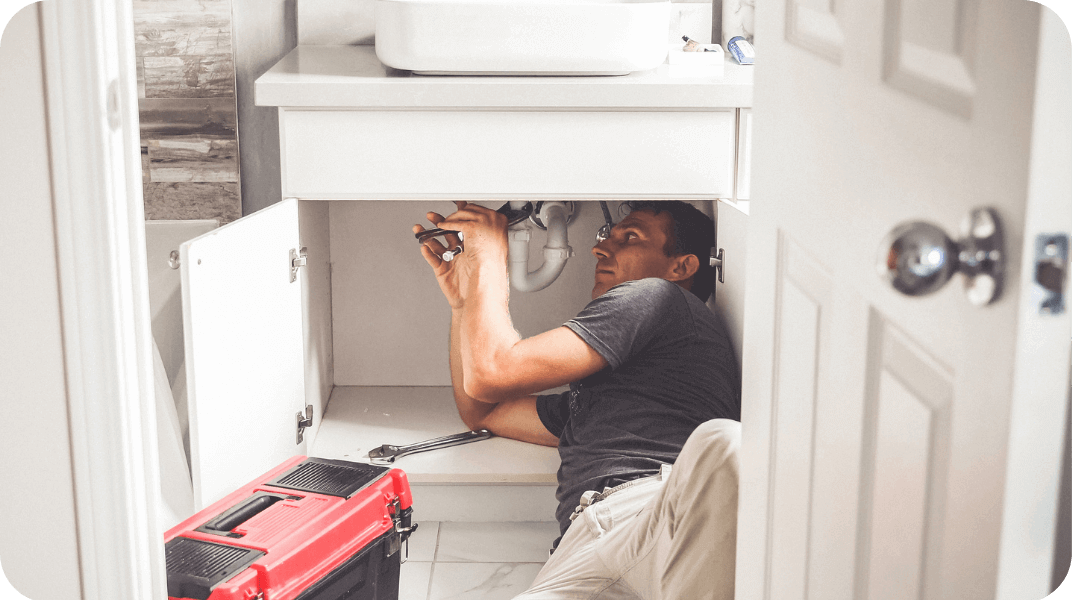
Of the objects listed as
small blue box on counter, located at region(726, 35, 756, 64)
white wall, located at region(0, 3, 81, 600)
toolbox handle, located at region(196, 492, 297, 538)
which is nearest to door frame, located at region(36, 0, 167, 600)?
white wall, located at region(0, 3, 81, 600)

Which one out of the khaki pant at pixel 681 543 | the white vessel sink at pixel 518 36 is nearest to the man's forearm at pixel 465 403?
the white vessel sink at pixel 518 36

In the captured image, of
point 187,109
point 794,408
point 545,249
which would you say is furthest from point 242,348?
point 794,408

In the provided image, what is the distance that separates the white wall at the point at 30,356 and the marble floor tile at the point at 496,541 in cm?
114

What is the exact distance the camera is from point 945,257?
485 mm

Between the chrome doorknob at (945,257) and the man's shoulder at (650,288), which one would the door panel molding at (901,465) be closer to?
the chrome doorknob at (945,257)

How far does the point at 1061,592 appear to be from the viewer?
465 mm

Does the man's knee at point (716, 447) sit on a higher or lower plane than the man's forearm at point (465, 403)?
higher

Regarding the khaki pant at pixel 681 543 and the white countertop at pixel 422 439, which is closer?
the khaki pant at pixel 681 543

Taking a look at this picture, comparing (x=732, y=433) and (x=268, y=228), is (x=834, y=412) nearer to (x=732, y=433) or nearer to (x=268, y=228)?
(x=732, y=433)

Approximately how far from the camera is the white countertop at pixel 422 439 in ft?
6.45

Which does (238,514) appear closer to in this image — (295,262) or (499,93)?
(295,262)

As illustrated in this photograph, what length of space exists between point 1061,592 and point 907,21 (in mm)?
332

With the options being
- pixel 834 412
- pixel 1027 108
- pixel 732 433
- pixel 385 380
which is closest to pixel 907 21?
pixel 1027 108

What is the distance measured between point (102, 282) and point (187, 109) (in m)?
1.60
